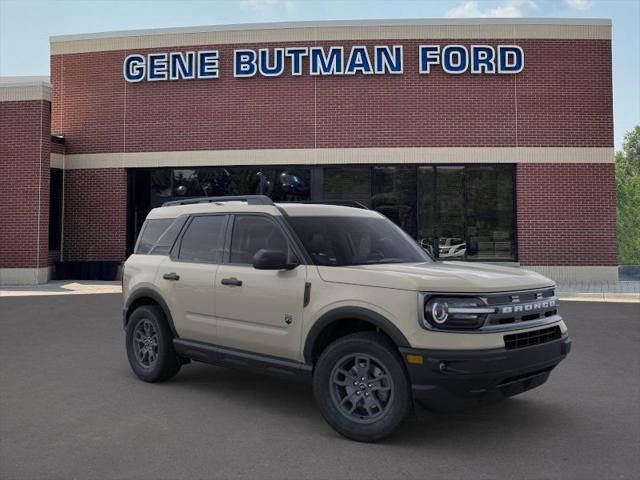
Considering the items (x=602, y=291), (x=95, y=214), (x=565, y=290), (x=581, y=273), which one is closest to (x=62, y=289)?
(x=95, y=214)

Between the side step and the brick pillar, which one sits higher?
the brick pillar

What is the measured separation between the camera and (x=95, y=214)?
20.4 meters

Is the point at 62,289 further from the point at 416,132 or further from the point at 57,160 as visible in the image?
the point at 416,132

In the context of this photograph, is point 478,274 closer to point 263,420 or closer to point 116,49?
point 263,420

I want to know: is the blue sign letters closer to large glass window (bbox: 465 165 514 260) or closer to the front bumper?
large glass window (bbox: 465 165 514 260)

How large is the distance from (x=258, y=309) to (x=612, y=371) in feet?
14.9

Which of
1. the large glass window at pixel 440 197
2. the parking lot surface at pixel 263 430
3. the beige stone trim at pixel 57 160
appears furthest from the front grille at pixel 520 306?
the beige stone trim at pixel 57 160

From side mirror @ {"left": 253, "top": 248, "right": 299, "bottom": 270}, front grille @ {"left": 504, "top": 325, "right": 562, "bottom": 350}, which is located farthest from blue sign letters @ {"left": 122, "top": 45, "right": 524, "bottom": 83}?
front grille @ {"left": 504, "top": 325, "right": 562, "bottom": 350}

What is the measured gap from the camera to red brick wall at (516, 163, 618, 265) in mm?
18625

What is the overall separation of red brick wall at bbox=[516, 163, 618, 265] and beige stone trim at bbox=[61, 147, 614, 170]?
0.32 metres

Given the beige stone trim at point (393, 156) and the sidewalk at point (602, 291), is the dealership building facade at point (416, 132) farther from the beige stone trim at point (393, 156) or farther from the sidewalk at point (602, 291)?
the sidewalk at point (602, 291)

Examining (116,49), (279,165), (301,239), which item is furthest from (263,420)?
(116,49)

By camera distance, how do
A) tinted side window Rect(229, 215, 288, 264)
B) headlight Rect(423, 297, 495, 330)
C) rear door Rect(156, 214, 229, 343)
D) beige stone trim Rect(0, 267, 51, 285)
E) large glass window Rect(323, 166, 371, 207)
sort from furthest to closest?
large glass window Rect(323, 166, 371, 207) < beige stone trim Rect(0, 267, 51, 285) < rear door Rect(156, 214, 229, 343) < tinted side window Rect(229, 215, 288, 264) < headlight Rect(423, 297, 495, 330)

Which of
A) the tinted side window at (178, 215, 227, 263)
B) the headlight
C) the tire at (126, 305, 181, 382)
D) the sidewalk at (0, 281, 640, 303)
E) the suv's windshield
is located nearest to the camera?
the headlight
